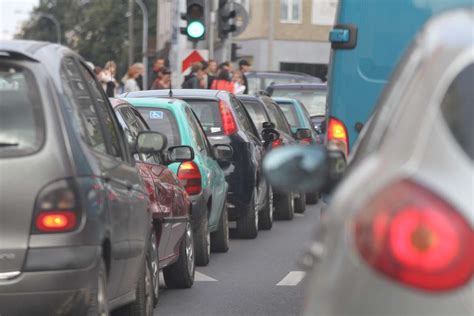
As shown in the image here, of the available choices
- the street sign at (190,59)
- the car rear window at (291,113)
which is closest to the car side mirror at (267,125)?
the car rear window at (291,113)

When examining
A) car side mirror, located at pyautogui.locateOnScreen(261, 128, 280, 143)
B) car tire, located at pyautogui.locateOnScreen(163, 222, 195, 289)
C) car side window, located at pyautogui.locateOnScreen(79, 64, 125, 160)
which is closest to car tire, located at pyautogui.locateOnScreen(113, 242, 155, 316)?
car side window, located at pyautogui.locateOnScreen(79, 64, 125, 160)

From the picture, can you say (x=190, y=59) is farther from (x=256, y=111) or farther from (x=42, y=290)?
(x=42, y=290)

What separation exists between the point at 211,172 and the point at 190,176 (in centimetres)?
62

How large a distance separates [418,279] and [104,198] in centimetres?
333

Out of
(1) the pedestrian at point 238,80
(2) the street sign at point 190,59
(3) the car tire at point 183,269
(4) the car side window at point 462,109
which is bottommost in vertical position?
(1) the pedestrian at point 238,80

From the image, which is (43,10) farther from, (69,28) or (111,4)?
(111,4)

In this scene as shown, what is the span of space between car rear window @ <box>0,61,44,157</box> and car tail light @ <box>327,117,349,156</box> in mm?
4850

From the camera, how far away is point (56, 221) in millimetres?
6586

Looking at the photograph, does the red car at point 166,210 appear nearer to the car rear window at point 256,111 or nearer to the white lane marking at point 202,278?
the white lane marking at point 202,278

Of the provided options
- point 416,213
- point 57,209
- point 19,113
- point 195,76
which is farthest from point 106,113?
point 195,76

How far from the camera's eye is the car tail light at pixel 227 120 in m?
15.6

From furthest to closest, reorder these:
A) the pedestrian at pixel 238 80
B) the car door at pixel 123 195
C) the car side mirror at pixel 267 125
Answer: the pedestrian at pixel 238 80 < the car side mirror at pixel 267 125 < the car door at pixel 123 195

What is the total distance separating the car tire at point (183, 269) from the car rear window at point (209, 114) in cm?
404

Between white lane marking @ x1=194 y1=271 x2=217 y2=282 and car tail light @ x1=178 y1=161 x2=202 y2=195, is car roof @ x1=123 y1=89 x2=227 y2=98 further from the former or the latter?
white lane marking @ x1=194 y1=271 x2=217 y2=282
